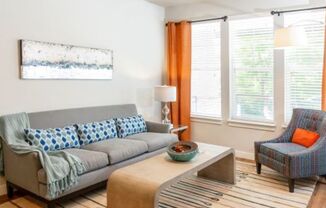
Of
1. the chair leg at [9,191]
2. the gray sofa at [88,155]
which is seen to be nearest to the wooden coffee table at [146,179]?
the gray sofa at [88,155]

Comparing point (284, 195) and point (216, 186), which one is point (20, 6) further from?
point (284, 195)

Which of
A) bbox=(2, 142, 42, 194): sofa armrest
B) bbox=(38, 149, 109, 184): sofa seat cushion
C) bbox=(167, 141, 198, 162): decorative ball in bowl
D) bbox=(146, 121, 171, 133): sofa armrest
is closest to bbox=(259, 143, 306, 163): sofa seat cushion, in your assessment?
bbox=(167, 141, 198, 162): decorative ball in bowl

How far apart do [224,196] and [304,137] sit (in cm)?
130

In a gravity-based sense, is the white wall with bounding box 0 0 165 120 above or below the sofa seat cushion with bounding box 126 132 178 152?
above

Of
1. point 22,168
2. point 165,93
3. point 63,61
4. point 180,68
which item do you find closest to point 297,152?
point 165,93

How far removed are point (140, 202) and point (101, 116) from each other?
1987 mm

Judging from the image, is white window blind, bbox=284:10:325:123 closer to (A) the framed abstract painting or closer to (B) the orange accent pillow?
(B) the orange accent pillow

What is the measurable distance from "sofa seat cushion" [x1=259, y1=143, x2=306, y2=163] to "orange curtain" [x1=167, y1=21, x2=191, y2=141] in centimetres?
176

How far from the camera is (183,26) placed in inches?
196

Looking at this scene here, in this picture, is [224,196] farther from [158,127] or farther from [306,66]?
[306,66]

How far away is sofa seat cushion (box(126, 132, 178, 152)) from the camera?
375 cm

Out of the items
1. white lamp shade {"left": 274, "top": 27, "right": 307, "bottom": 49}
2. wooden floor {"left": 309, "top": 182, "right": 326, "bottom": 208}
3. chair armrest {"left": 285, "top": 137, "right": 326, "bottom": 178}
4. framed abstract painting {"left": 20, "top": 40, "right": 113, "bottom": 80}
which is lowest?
wooden floor {"left": 309, "top": 182, "right": 326, "bottom": 208}

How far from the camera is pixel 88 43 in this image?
400 centimetres

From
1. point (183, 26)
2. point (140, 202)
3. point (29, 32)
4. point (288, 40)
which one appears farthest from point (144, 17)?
point (140, 202)
